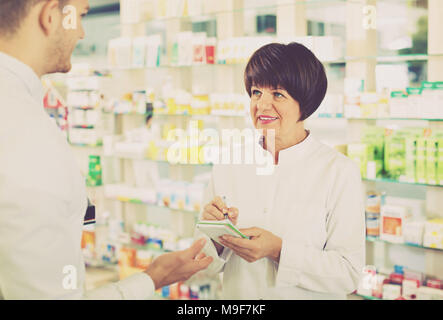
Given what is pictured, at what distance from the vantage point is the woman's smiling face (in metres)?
1.79

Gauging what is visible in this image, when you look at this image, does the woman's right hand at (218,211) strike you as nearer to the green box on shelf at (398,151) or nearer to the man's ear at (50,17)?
the man's ear at (50,17)

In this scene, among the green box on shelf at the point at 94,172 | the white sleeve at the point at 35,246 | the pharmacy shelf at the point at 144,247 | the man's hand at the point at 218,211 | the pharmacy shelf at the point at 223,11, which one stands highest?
the pharmacy shelf at the point at 223,11

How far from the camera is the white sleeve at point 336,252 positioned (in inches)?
65.1

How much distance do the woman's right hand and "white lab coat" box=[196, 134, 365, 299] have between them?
0.47ft

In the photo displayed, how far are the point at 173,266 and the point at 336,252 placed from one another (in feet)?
1.96

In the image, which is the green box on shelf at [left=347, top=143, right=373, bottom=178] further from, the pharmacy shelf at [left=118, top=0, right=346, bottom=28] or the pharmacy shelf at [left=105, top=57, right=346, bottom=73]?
the pharmacy shelf at [left=118, top=0, right=346, bottom=28]

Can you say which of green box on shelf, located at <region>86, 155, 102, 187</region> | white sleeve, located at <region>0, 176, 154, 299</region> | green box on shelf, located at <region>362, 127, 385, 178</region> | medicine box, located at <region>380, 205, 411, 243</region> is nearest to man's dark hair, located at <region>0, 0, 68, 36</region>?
white sleeve, located at <region>0, 176, 154, 299</region>

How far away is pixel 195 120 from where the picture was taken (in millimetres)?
3994

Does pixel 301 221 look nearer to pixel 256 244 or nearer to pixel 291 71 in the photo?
pixel 256 244

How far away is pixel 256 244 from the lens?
62.9 inches

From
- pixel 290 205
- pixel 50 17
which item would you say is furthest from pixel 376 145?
pixel 50 17

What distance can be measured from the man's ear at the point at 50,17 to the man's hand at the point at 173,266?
664mm

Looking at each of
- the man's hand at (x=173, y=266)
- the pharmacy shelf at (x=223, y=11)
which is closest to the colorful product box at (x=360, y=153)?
the pharmacy shelf at (x=223, y=11)
